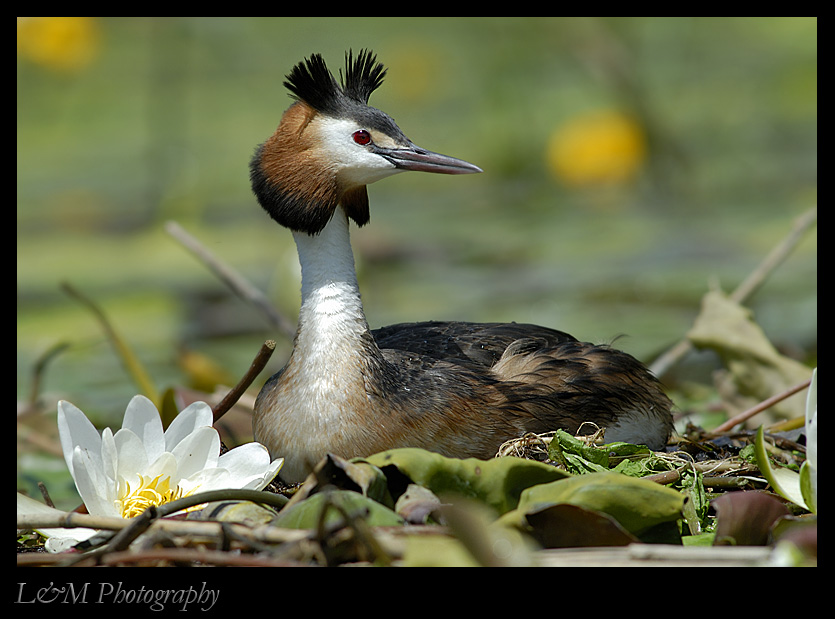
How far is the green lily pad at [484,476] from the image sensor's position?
2.38 m

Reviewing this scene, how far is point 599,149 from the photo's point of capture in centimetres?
919

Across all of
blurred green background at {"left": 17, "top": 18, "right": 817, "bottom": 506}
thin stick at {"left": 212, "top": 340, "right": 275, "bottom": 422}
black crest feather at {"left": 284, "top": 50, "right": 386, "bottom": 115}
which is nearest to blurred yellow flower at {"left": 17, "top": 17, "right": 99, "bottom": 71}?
blurred green background at {"left": 17, "top": 18, "right": 817, "bottom": 506}

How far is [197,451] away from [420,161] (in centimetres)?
127

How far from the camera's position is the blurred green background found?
691 centimetres

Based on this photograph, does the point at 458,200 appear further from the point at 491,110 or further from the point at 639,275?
the point at 639,275

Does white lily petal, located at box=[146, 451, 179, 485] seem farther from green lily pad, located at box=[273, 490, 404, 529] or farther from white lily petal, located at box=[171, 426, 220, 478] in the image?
green lily pad, located at box=[273, 490, 404, 529]

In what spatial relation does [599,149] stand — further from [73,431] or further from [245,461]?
[73,431]

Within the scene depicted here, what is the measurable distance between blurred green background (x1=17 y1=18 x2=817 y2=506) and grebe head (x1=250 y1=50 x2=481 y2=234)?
6.64ft

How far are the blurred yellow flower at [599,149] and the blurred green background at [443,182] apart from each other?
0.07 feet

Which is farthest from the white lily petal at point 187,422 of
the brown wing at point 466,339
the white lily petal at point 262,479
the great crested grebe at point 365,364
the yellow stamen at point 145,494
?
the brown wing at point 466,339

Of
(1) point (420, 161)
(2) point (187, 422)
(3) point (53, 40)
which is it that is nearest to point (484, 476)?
(2) point (187, 422)

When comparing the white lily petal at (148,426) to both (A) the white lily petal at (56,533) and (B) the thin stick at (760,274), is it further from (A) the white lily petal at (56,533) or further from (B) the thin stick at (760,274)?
(B) the thin stick at (760,274)

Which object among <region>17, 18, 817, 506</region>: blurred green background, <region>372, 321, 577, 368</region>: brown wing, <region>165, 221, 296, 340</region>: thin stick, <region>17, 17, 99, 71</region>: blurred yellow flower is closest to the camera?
<region>372, 321, 577, 368</region>: brown wing

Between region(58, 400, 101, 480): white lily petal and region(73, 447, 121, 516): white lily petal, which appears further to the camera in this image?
region(58, 400, 101, 480): white lily petal
